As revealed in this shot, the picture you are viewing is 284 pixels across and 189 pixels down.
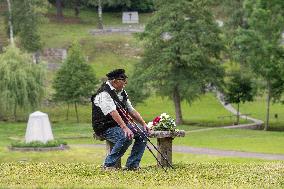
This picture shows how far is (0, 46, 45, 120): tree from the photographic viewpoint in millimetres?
63156

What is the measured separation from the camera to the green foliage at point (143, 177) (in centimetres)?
1236

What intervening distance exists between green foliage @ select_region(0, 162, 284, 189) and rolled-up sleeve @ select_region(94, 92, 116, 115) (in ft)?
4.32

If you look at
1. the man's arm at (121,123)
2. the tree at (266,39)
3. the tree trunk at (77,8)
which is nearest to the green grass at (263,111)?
the tree at (266,39)

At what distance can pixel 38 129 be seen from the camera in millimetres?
38844

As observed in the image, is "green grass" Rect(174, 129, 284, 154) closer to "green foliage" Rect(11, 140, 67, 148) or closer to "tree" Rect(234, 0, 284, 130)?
"tree" Rect(234, 0, 284, 130)

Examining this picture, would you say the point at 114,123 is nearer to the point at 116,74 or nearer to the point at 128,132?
the point at 128,132

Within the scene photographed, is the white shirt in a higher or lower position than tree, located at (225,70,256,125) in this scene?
higher

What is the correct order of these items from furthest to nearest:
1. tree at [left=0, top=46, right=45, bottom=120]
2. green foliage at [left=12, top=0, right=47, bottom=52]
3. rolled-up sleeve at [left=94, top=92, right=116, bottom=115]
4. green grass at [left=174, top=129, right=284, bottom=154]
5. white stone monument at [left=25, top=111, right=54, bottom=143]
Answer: green foliage at [left=12, top=0, right=47, bottom=52] < tree at [left=0, top=46, right=45, bottom=120] < green grass at [left=174, top=129, right=284, bottom=154] < white stone monument at [left=25, top=111, right=54, bottom=143] < rolled-up sleeve at [left=94, top=92, right=116, bottom=115]

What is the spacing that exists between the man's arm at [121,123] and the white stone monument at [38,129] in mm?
24483

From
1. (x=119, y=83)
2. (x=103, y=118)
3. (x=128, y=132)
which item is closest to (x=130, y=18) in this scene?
(x=119, y=83)

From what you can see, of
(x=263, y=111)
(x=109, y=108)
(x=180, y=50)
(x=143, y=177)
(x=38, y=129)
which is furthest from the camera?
(x=263, y=111)

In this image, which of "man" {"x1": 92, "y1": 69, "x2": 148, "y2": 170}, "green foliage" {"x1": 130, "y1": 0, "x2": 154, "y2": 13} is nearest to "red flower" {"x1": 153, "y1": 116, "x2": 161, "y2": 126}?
"man" {"x1": 92, "y1": 69, "x2": 148, "y2": 170}

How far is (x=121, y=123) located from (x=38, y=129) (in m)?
25.1

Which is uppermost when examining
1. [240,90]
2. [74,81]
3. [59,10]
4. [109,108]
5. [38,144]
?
[59,10]
